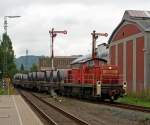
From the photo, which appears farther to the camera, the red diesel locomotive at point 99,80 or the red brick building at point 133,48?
the red brick building at point 133,48

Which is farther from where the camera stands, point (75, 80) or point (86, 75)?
point (75, 80)

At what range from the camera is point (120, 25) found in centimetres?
6172

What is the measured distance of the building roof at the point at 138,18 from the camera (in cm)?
5369

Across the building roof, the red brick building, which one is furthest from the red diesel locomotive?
the building roof

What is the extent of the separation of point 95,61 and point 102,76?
4.32 feet

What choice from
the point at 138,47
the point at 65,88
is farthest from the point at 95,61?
the point at 138,47

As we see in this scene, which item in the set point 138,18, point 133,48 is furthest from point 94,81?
point 138,18

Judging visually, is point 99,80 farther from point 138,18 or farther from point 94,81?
point 138,18

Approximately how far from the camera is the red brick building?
52156mm

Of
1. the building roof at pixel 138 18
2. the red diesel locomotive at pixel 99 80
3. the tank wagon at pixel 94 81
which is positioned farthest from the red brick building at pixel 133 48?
the red diesel locomotive at pixel 99 80

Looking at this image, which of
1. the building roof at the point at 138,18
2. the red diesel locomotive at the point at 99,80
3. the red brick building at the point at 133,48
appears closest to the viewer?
the red diesel locomotive at the point at 99,80

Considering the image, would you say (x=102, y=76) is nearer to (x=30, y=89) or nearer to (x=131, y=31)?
(x=131, y=31)

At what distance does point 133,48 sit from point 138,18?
3.97 metres

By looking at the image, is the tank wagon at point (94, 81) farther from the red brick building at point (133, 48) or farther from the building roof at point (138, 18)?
the building roof at point (138, 18)
